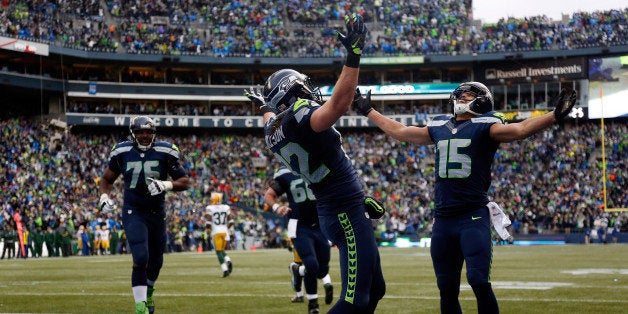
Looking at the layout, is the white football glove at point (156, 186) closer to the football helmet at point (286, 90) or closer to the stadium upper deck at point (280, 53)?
the football helmet at point (286, 90)

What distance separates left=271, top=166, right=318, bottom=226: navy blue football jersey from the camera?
1220 centimetres

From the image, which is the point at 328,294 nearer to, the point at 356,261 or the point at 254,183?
the point at 356,261

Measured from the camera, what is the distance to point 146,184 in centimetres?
1033

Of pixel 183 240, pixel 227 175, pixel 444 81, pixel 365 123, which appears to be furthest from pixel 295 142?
pixel 444 81

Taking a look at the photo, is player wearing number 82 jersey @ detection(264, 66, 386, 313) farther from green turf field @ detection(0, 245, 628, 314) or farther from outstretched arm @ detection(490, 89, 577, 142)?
green turf field @ detection(0, 245, 628, 314)

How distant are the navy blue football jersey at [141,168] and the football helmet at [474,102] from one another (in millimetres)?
4412

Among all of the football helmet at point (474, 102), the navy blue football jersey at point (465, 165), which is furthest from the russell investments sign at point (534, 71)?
the navy blue football jersey at point (465, 165)

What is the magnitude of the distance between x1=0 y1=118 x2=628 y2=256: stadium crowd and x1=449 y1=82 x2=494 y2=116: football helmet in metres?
29.3

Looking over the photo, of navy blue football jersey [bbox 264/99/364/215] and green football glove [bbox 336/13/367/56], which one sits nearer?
green football glove [bbox 336/13/367/56]

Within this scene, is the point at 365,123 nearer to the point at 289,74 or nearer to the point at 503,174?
A: the point at 503,174

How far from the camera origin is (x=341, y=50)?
59.1m

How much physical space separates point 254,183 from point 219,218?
1090 inches

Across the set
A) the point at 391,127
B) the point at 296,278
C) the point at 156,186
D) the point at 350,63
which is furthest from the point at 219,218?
the point at 350,63

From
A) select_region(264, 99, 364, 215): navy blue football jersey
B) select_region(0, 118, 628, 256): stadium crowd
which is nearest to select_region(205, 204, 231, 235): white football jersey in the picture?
select_region(0, 118, 628, 256): stadium crowd
